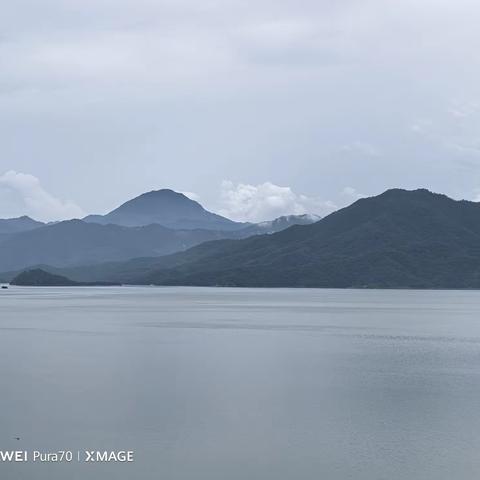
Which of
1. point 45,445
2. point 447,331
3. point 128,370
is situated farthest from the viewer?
point 447,331

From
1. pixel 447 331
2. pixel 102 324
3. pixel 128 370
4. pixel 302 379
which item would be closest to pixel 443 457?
pixel 302 379

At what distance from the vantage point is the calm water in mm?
58562

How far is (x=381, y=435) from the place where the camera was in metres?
67.3

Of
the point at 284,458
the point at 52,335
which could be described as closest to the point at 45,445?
the point at 284,458

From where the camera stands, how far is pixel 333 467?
57.9 meters

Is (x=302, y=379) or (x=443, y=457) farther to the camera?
(x=302, y=379)

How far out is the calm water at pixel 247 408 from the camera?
192 ft

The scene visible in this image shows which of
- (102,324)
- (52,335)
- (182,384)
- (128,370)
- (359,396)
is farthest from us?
(102,324)

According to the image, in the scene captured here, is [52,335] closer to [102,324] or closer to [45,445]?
[102,324]

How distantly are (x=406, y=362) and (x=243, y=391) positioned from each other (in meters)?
36.0

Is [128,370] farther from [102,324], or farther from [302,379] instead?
[102,324]

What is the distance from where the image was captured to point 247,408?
78562 mm

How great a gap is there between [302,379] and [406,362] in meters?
24.3

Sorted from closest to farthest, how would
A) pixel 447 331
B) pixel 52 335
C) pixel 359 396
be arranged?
1. pixel 359 396
2. pixel 52 335
3. pixel 447 331
